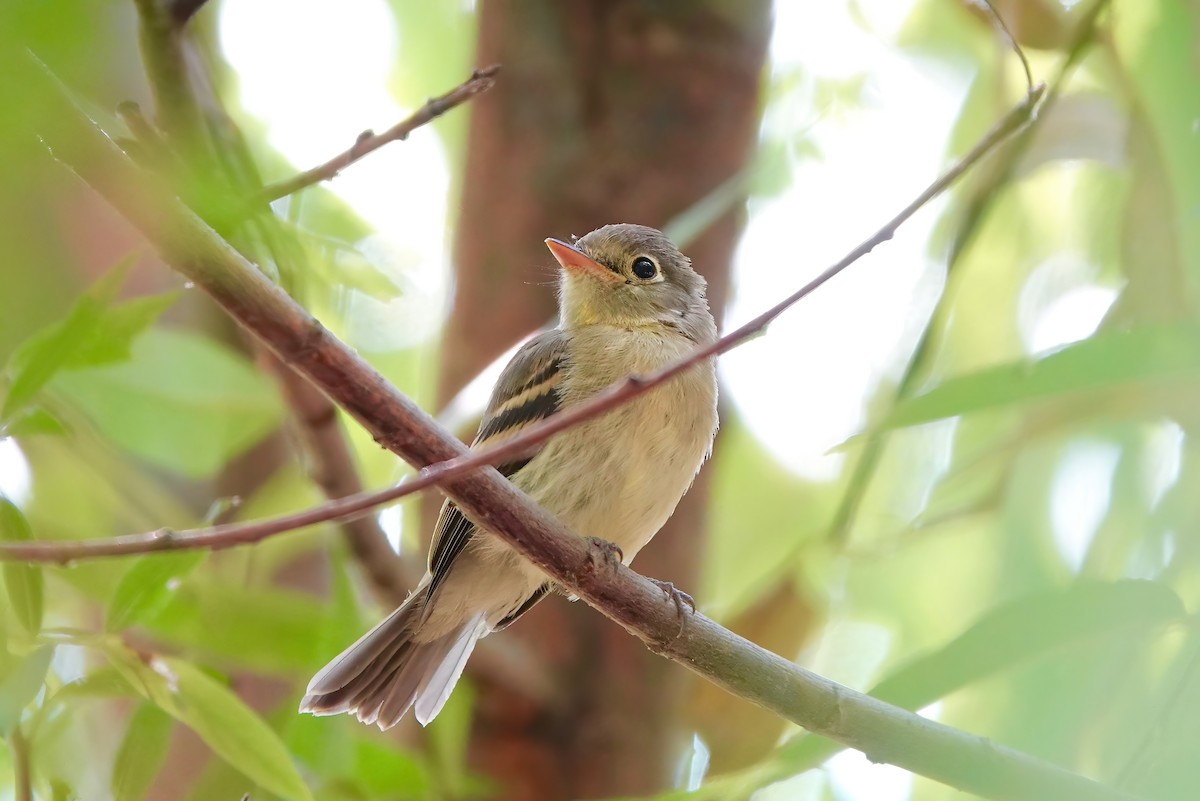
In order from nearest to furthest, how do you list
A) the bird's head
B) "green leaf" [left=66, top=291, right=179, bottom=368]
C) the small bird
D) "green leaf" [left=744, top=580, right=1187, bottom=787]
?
1. "green leaf" [left=744, top=580, right=1187, bottom=787]
2. "green leaf" [left=66, top=291, right=179, bottom=368]
3. the small bird
4. the bird's head

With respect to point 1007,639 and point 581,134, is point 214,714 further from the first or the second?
Result: point 581,134

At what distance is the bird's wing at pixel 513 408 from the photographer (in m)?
2.67

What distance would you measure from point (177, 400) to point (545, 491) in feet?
2.77

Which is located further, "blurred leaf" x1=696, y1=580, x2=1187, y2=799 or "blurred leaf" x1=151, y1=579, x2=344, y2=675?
"blurred leaf" x1=151, y1=579, x2=344, y2=675

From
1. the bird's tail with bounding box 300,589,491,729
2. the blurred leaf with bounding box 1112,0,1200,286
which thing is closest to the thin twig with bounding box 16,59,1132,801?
the blurred leaf with bounding box 1112,0,1200,286

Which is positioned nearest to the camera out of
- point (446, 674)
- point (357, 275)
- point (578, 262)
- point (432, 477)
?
point (432, 477)

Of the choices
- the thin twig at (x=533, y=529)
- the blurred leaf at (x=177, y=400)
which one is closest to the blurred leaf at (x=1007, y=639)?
the thin twig at (x=533, y=529)

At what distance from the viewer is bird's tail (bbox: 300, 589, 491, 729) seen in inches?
110

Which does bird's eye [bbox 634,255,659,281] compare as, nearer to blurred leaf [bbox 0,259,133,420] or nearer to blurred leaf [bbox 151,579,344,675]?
blurred leaf [bbox 151,579,344,675]

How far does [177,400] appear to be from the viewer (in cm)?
269

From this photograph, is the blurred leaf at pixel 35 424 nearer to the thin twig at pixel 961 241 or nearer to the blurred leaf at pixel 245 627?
the blurred leaf at pixel 245 627

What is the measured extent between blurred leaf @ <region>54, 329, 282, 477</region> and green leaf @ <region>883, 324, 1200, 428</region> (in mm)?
1508

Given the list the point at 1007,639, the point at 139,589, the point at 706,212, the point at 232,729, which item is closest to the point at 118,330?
the point at 139,589

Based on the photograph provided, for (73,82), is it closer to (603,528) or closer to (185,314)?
(603,528)
